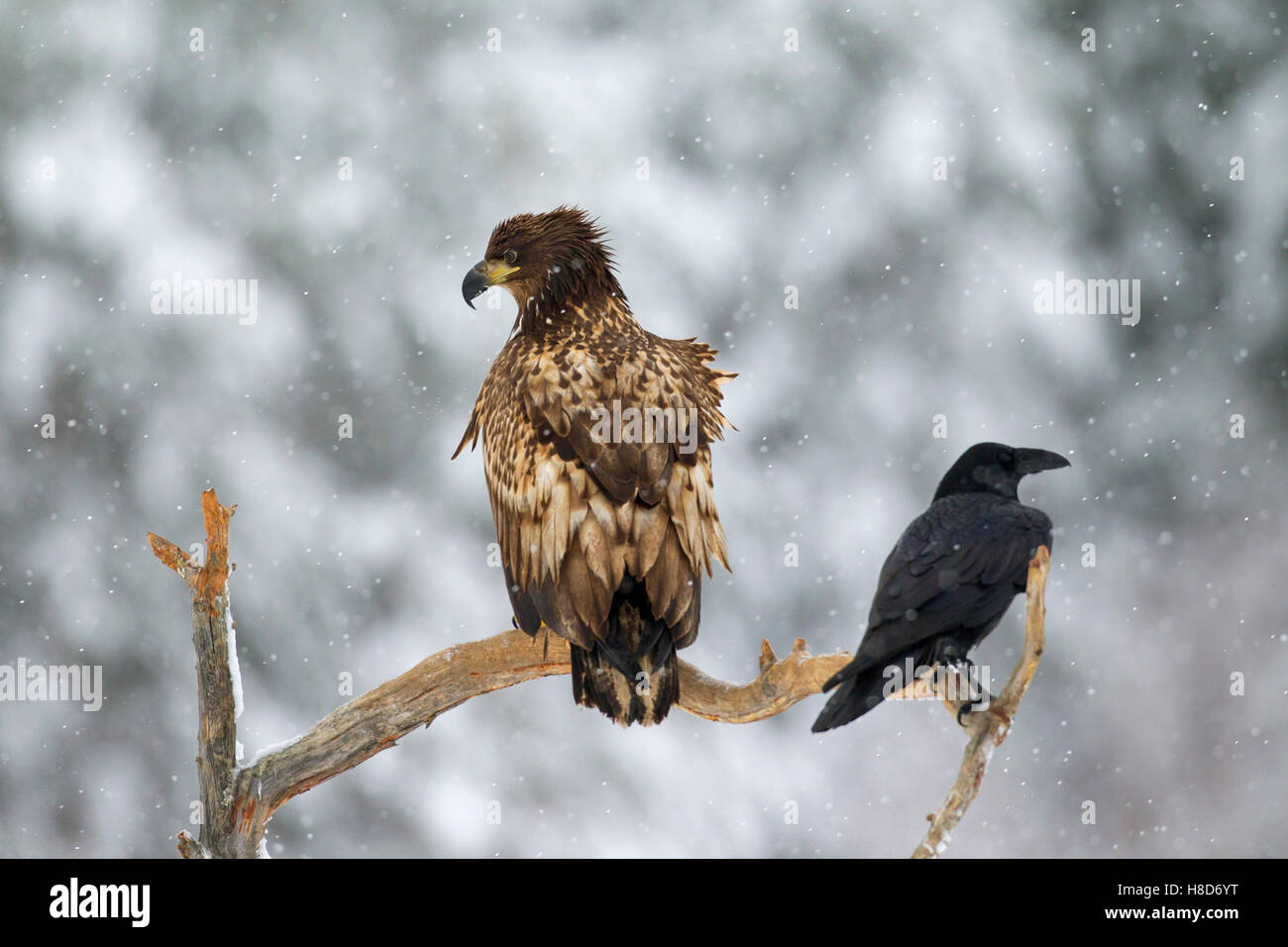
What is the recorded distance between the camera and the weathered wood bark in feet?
13.3

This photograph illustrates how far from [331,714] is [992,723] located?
250cm

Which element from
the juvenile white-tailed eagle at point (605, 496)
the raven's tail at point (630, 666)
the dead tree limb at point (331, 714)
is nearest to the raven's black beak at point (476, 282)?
the juvenile white-tailed eagle at point (605, 496)

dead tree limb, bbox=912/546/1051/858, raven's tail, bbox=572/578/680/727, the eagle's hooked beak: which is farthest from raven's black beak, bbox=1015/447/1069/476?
the eagle's hooked beak

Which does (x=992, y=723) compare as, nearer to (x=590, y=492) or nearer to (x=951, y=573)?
(x=951, y=573)

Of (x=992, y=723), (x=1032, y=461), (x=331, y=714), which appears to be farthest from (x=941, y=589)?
(x=331, y=714)

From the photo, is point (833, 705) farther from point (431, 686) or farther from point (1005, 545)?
point (431, 686)

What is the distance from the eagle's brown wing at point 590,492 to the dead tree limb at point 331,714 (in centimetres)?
46

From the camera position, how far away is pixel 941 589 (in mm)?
3533

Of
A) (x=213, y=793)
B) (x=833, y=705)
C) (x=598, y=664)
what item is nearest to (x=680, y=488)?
(x=598, y=664)

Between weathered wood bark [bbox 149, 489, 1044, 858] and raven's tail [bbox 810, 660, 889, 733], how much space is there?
56 centimetres

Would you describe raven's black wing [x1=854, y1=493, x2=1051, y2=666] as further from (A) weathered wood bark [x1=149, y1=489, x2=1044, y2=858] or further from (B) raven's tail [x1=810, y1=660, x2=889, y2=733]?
(A) weathered wood bark [x1=149, y1=489, x2=1044, y2=858]

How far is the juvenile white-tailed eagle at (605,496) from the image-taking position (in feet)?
11.8

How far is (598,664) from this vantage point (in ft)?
11.8

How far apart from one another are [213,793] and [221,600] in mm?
774
